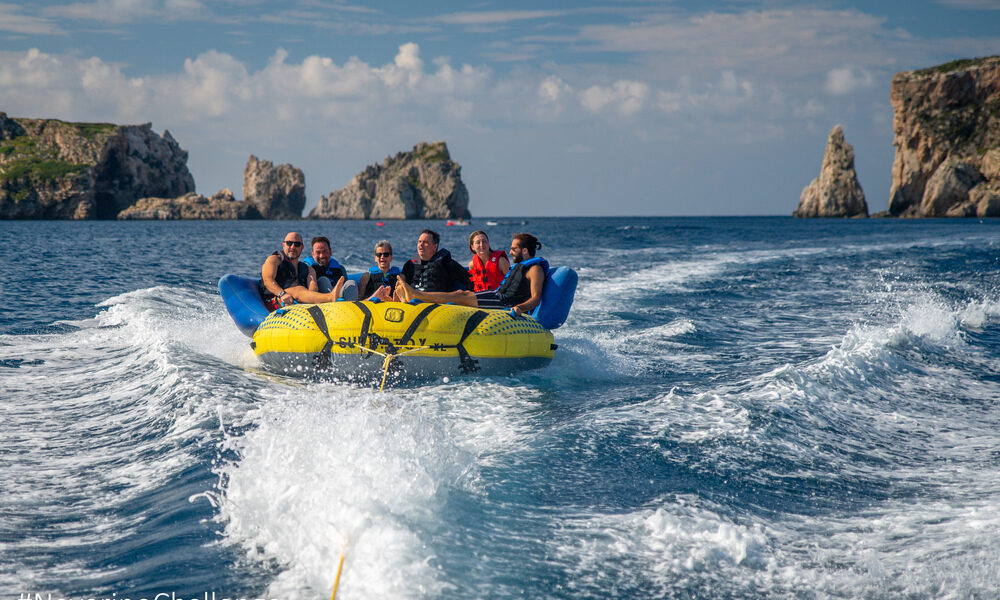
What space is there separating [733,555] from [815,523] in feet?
2.36

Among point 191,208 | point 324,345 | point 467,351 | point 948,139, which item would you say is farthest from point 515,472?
point 191,208

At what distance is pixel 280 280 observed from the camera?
8.47 meters

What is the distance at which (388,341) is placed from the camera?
23.1ft

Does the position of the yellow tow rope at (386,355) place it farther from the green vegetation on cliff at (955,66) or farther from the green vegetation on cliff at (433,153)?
the green vegetation on cliff at (433,153)

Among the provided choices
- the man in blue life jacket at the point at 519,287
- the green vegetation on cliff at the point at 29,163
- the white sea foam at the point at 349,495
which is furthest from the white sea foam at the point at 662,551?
the green vegetation on cliff at the point at 29,163

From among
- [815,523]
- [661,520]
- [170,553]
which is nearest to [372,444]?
[170,553]

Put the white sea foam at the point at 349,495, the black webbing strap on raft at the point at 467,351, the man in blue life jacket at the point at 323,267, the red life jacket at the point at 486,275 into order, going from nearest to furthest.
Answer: the white sea foam at the point at 349,495 → the black webbing strap on raft at the point at 467,351 → the man in blue life jacket at the point at 323,267 → the red life jacket at the point at 486,275

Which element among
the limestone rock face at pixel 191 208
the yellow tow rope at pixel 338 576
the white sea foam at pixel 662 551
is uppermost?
the limestone rock face at pixel 191 208

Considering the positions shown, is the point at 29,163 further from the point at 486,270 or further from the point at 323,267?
the point at 486,270

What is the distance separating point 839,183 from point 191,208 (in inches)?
3509

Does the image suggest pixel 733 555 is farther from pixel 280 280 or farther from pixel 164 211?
pixel 164 211

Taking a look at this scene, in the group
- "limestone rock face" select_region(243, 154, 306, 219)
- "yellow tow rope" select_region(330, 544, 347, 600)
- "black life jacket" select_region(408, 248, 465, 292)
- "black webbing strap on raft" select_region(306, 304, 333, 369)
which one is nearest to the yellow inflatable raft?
"black webbing strap on raft" select_region(306, 304, 333, 369)

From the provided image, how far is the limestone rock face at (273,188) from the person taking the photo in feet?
383

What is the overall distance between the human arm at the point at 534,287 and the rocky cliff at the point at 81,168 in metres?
91.2
